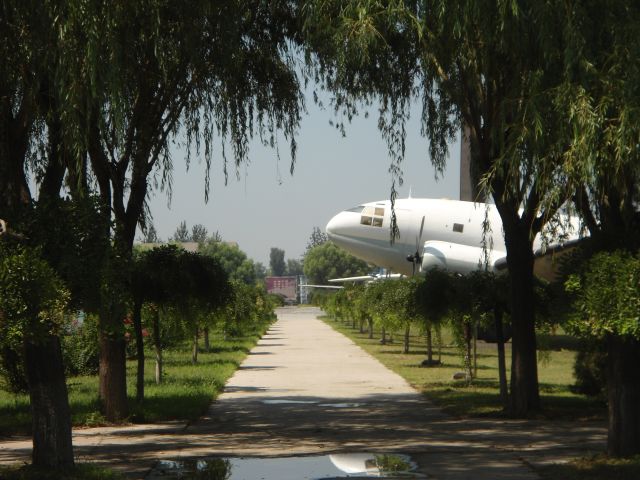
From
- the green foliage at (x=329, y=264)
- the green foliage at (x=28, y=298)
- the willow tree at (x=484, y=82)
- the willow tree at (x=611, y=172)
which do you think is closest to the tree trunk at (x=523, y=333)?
the willow tree at (x=484, y=82)

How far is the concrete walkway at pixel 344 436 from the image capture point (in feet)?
38.2

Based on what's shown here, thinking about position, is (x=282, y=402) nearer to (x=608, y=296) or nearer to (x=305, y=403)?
(x=305, y=403)

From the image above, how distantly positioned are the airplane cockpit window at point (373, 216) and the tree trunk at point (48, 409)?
39067 millimetres

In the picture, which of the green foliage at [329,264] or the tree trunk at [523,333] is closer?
the tree trunk at [523,333]

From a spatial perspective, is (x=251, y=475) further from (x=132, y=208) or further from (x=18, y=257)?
(x=132, y=208)

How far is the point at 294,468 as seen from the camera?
10938 millimetres

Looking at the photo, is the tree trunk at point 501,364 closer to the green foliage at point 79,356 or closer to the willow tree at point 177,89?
the willow tree at point 177,89

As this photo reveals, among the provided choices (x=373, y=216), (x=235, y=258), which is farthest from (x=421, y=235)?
(x=235, y=258)

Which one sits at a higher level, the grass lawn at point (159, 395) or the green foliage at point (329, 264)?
the green foliage at point (329, 264)

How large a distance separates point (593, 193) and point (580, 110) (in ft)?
4.35

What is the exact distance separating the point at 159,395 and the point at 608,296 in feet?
39.7

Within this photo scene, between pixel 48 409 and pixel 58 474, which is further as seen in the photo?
pixel 48 409

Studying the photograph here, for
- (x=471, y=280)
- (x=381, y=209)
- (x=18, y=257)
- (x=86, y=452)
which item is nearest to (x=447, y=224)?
(x=381, y=209)

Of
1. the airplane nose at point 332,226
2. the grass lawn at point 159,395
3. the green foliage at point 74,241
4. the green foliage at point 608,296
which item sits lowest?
the grass lawn at point 159,395
